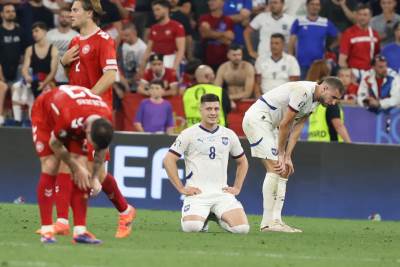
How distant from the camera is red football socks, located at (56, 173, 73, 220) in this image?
34.8ft

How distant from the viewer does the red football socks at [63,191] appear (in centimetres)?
1060

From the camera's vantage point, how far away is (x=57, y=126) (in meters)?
10.0

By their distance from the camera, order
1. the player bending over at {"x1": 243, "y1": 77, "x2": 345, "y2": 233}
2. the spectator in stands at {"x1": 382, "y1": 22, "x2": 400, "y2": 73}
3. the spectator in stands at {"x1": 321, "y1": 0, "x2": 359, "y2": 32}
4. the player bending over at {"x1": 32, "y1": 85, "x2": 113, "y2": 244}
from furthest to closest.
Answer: the spectator in stands at {"x1": 321, "y1": 0, "x2": 359, "y2": 32}, the spectator in stands at {"x1": 382, "y1": 22, "x2": 400, "y2": 73}, the player bending over at {"x1": 243, "y1": 77, "x2": 345, "y2": 233}, the player bending over at {"x1": 32, "y1": 85, "x2": 113, "y2": 244}

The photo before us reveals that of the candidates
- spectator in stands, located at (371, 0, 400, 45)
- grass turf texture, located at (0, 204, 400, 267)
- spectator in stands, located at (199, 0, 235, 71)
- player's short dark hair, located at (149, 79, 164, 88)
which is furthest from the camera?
spectator in stands, located at (371, 0, 400, 45)

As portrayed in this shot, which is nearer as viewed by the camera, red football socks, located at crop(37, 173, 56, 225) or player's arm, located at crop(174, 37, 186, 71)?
red football socks, located at crop(37, 173, 56, 225)

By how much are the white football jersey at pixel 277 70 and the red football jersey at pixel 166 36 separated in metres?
1.67

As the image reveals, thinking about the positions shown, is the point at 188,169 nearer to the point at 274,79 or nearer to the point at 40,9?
the point at 274,79

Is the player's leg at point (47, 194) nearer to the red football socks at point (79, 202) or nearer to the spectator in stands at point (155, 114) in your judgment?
the red football socks at point (79, 202)

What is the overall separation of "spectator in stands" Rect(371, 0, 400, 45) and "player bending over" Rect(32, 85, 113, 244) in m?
11.0

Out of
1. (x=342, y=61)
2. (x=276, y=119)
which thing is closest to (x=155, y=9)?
(x=342, y=61)

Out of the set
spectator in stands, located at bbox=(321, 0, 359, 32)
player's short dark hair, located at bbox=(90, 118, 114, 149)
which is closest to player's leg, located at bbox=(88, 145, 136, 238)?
player's short dark hair, located at bbox=(90, 118, 114, 149)

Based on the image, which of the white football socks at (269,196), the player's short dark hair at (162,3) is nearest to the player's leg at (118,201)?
the white football socks at (269,196)

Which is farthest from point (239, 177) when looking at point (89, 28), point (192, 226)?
point (89, 28)

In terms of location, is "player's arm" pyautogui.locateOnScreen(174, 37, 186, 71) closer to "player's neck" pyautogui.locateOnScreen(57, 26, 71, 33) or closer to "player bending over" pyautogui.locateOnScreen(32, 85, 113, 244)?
"player's neck" pyautogui.locateOnScreen(57, 26, 71, 33)
